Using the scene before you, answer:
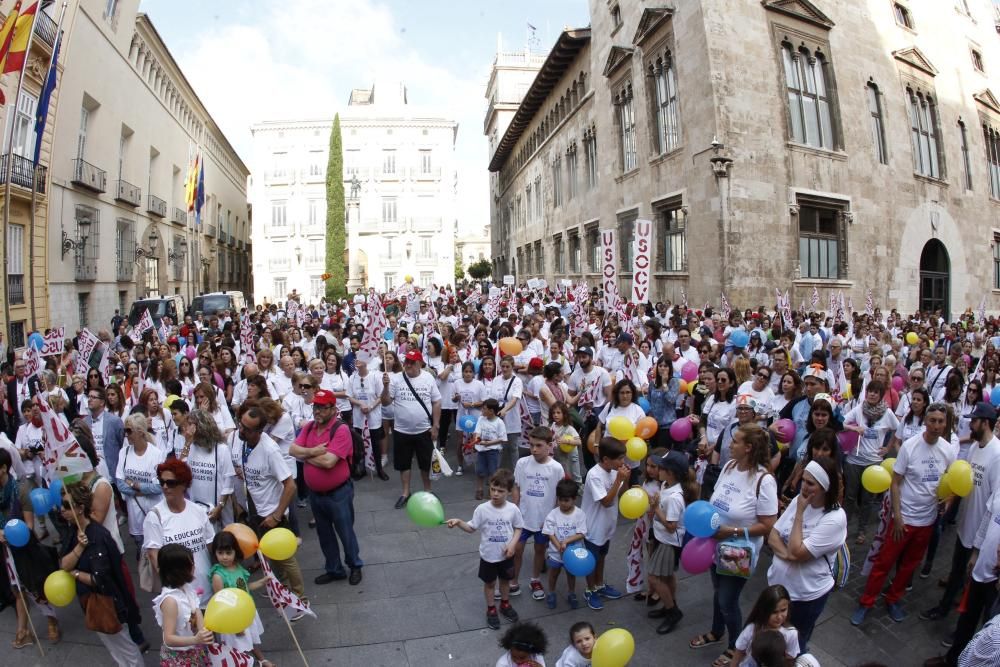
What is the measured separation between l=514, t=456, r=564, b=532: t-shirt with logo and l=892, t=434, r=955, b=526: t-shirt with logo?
8.65ft

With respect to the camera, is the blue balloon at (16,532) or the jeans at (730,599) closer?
the jeans at (730,599)

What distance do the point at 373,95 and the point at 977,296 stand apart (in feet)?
171

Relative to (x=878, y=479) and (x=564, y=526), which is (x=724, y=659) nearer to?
(x=564, y=526)

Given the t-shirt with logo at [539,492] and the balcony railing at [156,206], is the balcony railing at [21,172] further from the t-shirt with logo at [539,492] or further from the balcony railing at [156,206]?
the t-shirt with logo at [539,492]

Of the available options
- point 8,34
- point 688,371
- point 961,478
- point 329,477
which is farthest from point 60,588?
point 8,34

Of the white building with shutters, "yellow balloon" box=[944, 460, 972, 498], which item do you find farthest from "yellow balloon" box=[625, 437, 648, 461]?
the white building with shutters

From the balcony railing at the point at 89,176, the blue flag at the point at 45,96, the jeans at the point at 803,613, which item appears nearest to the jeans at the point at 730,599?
the jeans at the point at 803,613

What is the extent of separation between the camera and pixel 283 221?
50031mm

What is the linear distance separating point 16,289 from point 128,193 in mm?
9355

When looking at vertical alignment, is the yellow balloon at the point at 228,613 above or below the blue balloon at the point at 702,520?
below

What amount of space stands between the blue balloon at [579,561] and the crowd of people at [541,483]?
165 millimetres

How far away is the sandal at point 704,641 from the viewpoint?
4.52 m

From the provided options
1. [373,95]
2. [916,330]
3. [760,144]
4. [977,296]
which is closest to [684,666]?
[916,330]

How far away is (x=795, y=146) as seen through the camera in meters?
18.2
